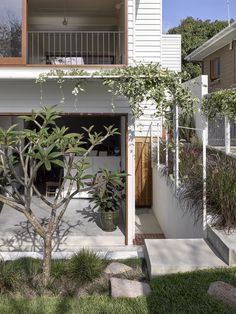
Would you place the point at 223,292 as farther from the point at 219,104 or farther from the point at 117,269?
the point at 219,104

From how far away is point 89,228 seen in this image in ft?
35.4

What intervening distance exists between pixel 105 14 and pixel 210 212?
9028 mm

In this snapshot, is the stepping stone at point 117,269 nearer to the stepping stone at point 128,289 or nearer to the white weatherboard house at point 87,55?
the stepping stone at point 128,289

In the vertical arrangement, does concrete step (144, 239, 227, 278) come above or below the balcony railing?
below

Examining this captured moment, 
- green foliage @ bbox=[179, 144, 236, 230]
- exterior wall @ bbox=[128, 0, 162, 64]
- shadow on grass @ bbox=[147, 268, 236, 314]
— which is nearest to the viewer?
shadow on grass @ bbox=[147, 268, 236, 314]

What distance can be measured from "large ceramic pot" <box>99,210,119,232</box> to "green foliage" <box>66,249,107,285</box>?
4746 mm

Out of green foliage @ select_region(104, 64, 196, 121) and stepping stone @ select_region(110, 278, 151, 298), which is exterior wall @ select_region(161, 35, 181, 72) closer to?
green foliage @ select_region(104, 64, 196, 121)

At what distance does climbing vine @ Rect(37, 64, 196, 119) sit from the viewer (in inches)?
354

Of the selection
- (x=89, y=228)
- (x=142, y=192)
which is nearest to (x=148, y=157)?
(x=142, y=192)

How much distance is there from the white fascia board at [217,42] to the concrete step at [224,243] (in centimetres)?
1152

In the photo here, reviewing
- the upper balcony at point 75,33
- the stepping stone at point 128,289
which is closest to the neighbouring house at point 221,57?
the upper balcony at point 75,33

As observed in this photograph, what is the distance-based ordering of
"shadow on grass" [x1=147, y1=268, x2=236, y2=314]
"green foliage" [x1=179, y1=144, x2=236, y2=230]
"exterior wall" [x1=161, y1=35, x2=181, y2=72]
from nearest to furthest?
"shadow on grass" [x1=147, y1=268, x2=236, y2=314] → "green foliage" [x1=179, y1=144, x2=236, y2=230] → "exterior wall" [x1=161, y1=35, x2=181, y2=72]

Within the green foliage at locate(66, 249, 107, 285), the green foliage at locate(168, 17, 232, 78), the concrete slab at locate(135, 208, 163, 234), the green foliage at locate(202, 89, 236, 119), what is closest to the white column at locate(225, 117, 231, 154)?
the green foliage at locate(202, 89, 236, 119)

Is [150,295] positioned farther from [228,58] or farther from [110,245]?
[228,58]
